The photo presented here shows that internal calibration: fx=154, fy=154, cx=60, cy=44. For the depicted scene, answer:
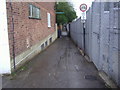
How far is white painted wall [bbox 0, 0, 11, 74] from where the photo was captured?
505 centimetres

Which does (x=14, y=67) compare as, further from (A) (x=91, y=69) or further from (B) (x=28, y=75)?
(A) (x=91, y=69)

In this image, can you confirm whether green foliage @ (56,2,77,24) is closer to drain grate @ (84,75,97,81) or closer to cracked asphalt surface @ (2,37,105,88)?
cracked asphalt surface @ (2,37,105,88)

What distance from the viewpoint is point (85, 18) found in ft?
29.1

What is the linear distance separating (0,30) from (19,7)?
174 cm

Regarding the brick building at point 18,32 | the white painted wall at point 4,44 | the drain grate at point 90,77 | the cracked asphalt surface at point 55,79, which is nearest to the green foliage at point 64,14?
the brick building at point 18,32

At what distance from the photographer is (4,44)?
5176 millimetres

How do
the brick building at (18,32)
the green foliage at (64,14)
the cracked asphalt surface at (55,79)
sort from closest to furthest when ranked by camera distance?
1. the cracked asphalt surface at (55,79)
2. the brick building at (18,32)
3. the green foliage at (64,14)

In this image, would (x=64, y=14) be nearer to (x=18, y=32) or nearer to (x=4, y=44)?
(x=18, y=32)

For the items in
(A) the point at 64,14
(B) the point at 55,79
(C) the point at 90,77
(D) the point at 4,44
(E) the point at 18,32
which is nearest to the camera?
(B) the point at 55,79

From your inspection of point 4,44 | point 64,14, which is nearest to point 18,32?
point 4,44

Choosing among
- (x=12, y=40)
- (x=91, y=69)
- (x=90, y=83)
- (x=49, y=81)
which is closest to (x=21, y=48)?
(x=12, y=40)

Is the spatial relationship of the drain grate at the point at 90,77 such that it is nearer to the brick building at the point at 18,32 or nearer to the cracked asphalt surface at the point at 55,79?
the cracked asphalt surface at the point at 55,79

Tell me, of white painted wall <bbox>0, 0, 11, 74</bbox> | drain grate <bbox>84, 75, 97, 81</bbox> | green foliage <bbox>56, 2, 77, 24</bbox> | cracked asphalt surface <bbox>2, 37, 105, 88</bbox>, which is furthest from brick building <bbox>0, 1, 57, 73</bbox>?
green foliage <bbox>56, 2, 77, 24</bbox>

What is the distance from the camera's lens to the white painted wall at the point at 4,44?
505 centimetres
